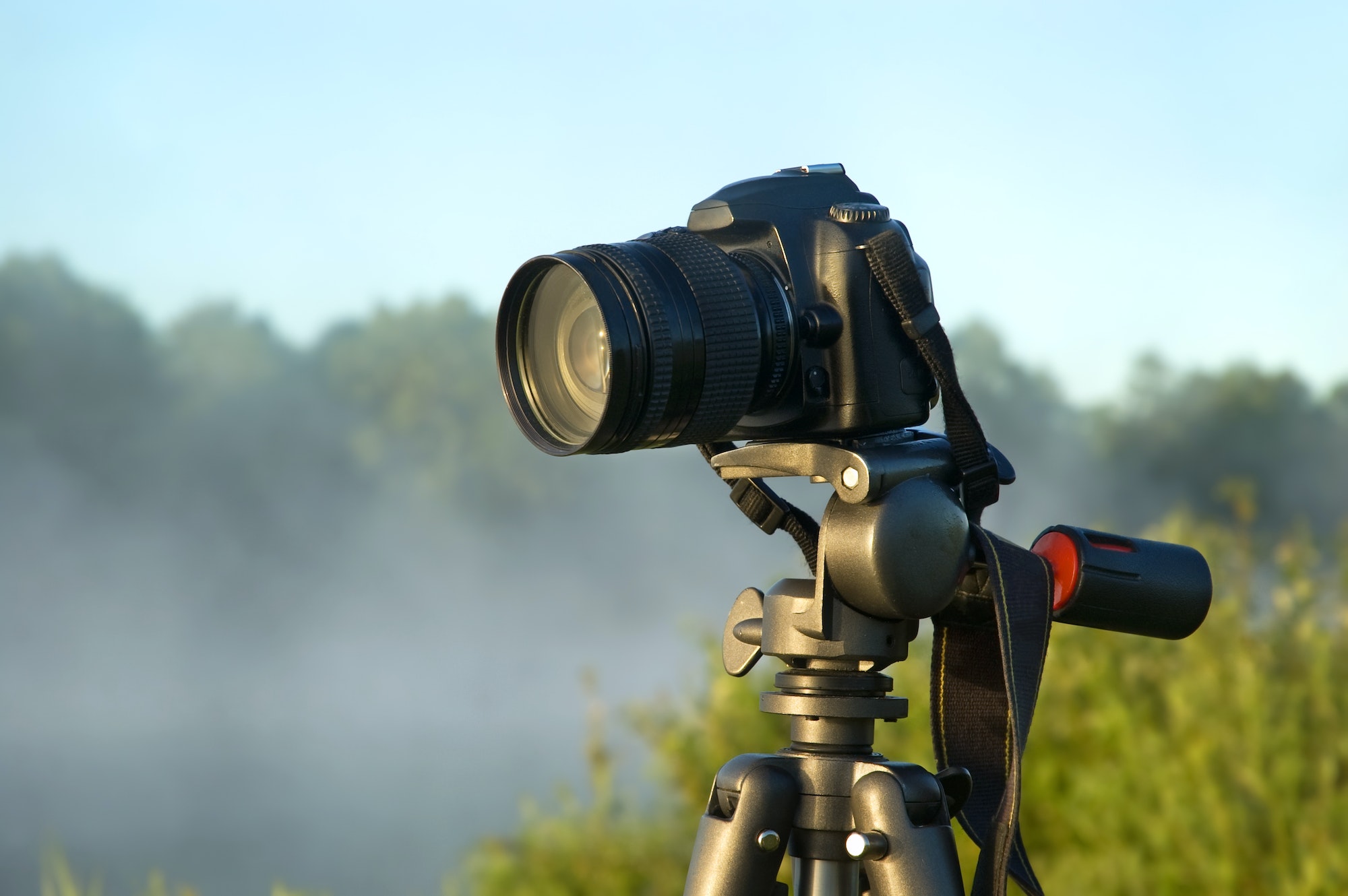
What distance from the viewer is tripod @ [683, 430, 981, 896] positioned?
102 cm

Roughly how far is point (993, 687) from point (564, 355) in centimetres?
50

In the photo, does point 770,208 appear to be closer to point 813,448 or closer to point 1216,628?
point 813,448

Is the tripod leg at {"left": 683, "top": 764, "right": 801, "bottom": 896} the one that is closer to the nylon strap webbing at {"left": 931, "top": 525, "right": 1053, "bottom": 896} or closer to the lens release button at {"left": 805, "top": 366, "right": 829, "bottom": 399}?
the nylon strap webbing at {"left": 931, "top": 525, "right": 1053, "bottom": 896}

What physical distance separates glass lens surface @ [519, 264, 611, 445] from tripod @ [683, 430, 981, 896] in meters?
0.15

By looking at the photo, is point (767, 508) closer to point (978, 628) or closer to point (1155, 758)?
point (978, 628)

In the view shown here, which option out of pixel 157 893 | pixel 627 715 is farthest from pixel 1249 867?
pixel 157 893

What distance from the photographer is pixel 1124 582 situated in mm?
1104

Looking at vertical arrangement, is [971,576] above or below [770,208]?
below

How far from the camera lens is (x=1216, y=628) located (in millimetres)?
2451

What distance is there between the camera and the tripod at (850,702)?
1.02 metres

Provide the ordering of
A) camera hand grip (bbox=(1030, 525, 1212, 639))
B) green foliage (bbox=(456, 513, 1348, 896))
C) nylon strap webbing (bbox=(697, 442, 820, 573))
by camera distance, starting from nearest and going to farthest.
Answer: camera hand grip (bbox=(1030, 525, 1212, 639)) < nylon strap webbing (bbox=(697, 442, 820, 573)) < green foliage (bbox=(456, 513, 1348, 896))

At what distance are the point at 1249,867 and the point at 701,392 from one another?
1.64 meters

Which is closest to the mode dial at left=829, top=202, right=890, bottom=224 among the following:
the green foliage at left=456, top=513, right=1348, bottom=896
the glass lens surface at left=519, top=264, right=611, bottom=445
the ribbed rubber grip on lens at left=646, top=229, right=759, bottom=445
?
the ribbed rubber grip on lens at left=646, top=229, right=759, bottom=445

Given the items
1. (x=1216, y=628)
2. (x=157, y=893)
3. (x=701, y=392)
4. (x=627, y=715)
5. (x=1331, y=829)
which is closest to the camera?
(x=701, y=392)
